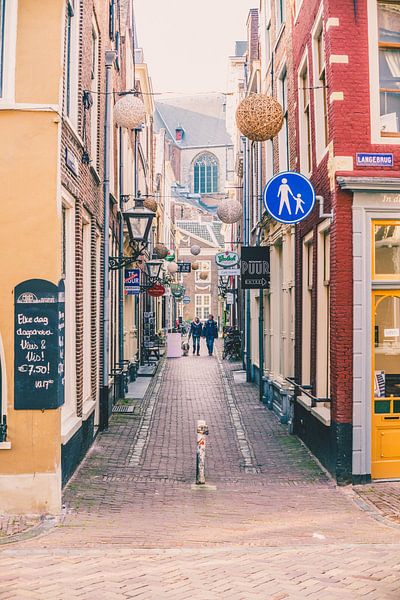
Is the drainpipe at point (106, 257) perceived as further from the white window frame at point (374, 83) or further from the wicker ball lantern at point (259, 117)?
the white window frame at point (374, 83)

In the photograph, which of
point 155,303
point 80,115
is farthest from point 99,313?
point 155,303

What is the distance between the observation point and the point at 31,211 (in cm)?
803

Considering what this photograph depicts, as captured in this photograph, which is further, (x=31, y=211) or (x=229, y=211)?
(x=229, y=211)

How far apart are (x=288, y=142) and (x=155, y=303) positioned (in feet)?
74.3

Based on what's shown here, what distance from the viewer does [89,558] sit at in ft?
20.7

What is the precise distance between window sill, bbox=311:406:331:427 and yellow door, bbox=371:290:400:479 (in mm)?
760

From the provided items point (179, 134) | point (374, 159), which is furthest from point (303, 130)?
point (179, 134)

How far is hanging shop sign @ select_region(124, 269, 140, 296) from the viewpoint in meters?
18.4

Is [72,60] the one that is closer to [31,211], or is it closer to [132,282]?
[31,211]

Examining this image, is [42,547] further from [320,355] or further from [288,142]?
[288,142]

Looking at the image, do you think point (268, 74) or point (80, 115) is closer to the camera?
point (80, 115)

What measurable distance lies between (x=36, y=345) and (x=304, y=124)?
22.3 ft

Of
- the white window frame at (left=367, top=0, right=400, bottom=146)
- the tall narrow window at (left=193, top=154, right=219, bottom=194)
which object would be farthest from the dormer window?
the white window frame at (left=367, top=0, right=400, bottom=146)

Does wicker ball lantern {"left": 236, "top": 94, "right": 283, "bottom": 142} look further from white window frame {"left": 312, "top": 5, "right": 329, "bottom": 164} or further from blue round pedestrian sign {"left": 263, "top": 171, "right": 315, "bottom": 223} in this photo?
blue round pedestrian sign {"left": 263, "top": 171, "right": 315, "bottom": 223}
